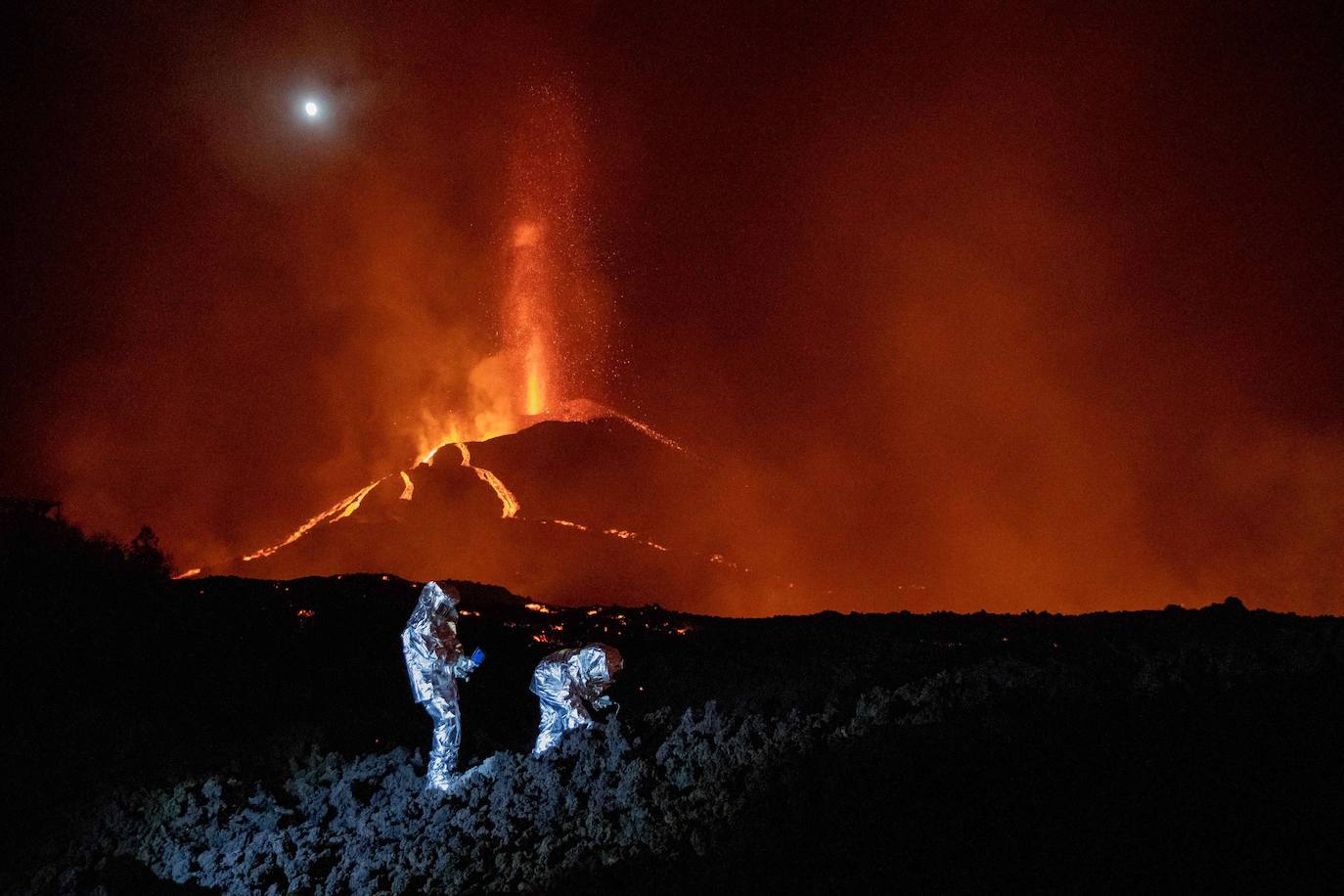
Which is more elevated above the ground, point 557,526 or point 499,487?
point 499,487

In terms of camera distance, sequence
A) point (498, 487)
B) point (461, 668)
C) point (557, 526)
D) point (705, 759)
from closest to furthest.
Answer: point (705, 759) < point (461, 668) < point (557, 526) < point (498, 487)

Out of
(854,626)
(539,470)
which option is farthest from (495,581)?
(854,626)

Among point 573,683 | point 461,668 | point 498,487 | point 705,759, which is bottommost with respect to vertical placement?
point 705,759

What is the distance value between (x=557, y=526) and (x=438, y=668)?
91.3ft

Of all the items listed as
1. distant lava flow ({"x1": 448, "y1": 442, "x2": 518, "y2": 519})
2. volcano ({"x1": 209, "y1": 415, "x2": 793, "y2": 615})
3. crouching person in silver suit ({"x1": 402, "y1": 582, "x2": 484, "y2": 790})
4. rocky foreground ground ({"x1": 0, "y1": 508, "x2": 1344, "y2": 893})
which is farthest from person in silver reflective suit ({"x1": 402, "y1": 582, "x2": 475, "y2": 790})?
distant lava flow ({"x1": 448, "y1": 442, "x2": 518, "y2": 519})

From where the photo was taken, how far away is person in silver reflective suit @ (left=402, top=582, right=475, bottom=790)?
27.3ft

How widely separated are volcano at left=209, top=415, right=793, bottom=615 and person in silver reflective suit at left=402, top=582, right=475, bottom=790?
22634 mm

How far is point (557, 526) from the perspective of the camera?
119ft

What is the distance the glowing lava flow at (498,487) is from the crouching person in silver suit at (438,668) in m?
28.1

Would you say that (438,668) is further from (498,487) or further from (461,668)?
(498,487)

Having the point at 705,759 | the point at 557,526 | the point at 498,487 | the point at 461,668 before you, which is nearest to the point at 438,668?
the point at 461,668

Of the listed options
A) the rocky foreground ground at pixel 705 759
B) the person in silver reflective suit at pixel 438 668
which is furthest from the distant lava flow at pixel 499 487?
the person in silver reflective suit at pixel 438 668

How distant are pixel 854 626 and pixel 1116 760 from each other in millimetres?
7613

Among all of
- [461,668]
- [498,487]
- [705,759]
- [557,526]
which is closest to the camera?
[705,759]
